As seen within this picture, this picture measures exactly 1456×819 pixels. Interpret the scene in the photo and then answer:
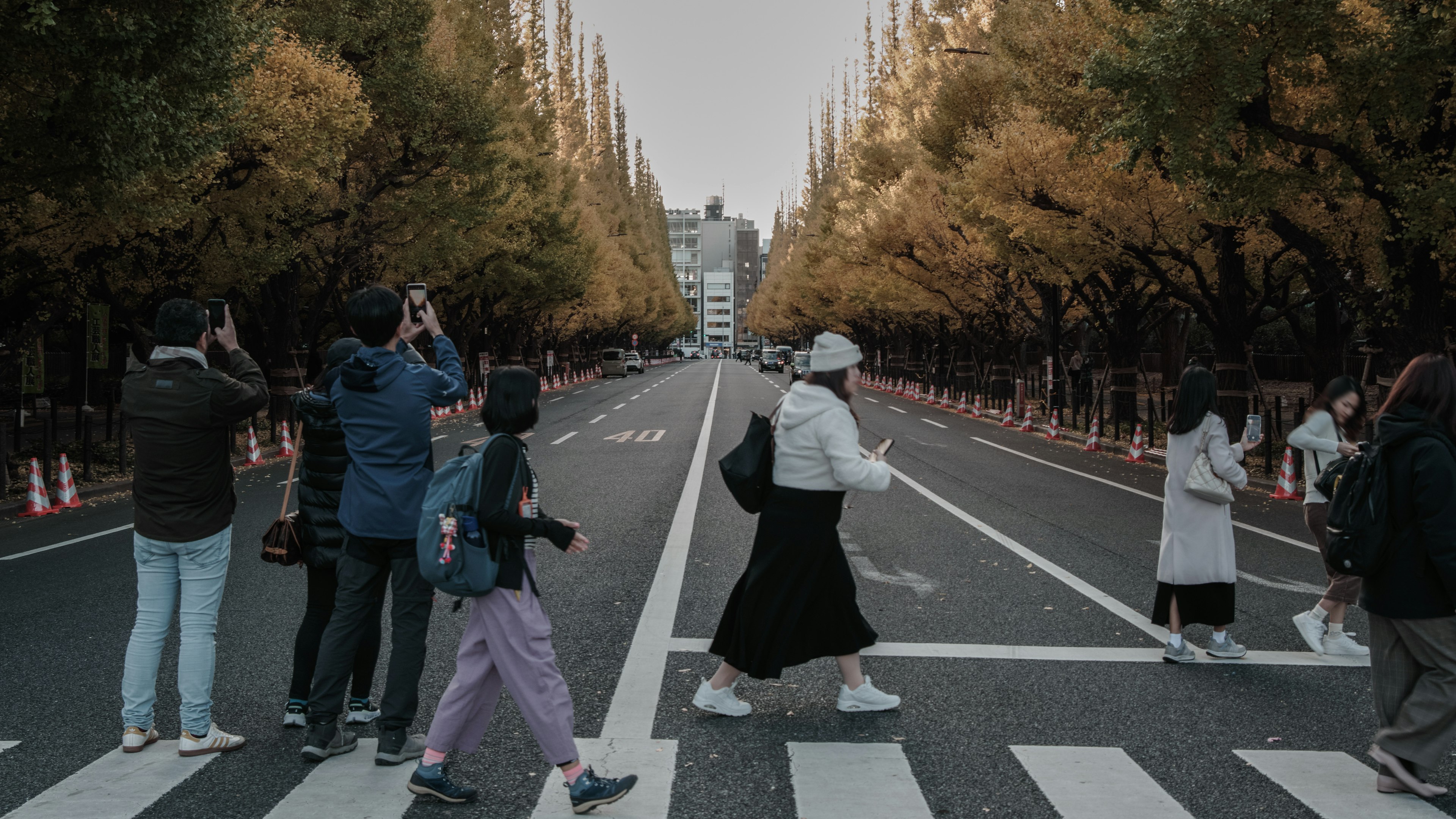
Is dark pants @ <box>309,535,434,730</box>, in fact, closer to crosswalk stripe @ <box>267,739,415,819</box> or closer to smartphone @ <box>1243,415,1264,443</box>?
crosswalk stripe @ <box>267,739,415,819</box>

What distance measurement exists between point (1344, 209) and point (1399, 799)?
13.4m

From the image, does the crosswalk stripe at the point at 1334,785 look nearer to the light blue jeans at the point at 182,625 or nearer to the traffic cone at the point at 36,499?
the light blue jeans at the point at 182,625

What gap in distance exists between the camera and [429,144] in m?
23.3

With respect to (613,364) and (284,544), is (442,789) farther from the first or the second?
(613,364)

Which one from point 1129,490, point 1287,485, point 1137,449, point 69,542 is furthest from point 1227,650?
point 1137,449

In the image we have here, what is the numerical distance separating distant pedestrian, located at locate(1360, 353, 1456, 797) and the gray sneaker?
5.42 feet

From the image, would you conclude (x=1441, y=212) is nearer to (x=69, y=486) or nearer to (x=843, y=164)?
(x=69, y=486)

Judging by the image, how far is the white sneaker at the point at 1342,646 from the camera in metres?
6.35

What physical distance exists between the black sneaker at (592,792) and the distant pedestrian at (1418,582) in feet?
9.98

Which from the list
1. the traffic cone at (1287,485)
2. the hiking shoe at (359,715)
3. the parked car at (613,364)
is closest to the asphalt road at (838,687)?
the hiking shoe at (359,715)

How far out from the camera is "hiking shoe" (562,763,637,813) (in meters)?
3.98

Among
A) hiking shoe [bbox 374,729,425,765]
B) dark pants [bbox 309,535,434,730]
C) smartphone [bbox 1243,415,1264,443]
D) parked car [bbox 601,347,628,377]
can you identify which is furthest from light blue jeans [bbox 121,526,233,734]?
parked car [bbox 601,347,628,377]

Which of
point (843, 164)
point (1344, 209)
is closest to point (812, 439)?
point (1344, 209)

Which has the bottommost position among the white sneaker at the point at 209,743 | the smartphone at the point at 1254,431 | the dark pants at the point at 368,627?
the white sneaker at the point at 209,743
